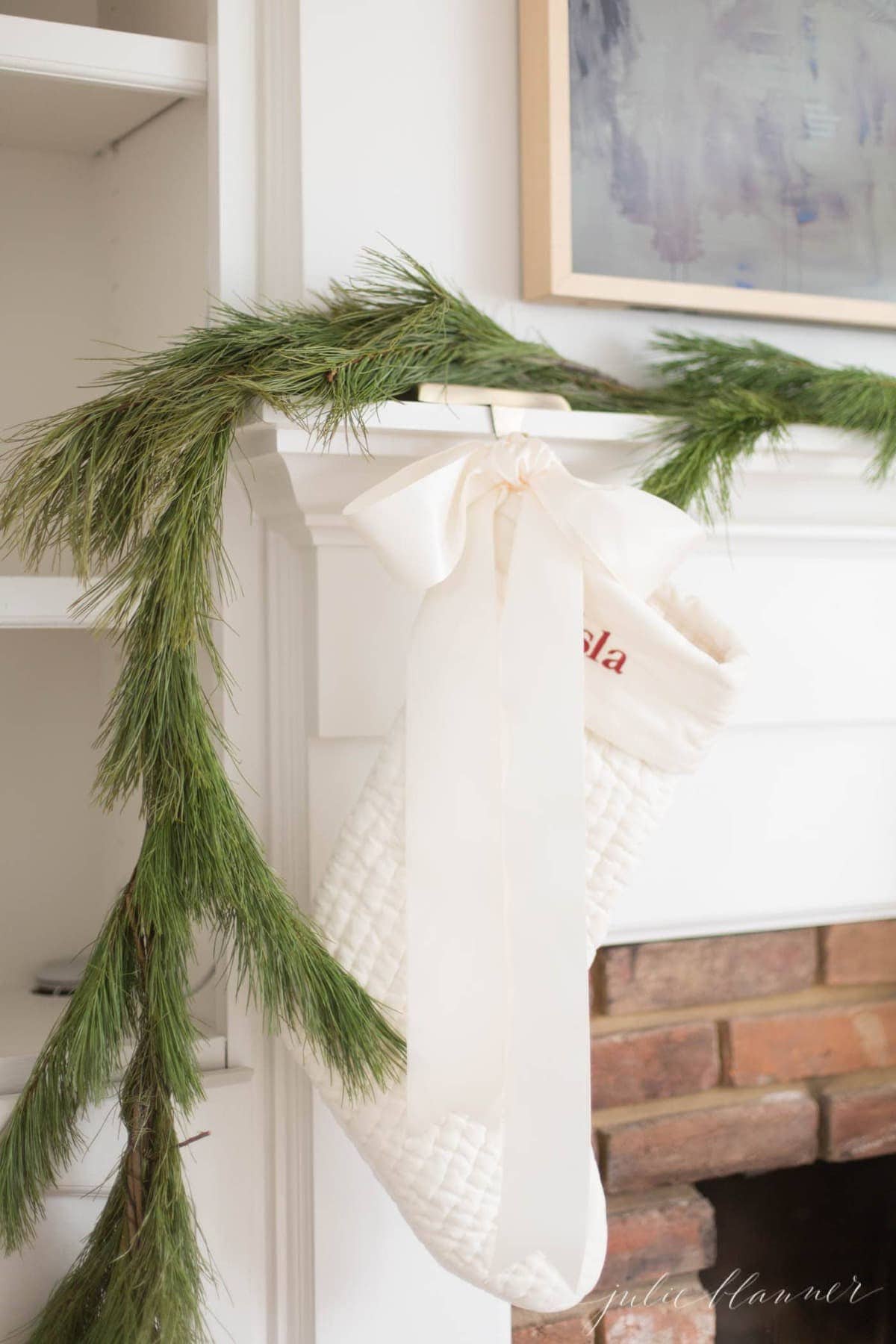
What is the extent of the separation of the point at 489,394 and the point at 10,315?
19.1 inches

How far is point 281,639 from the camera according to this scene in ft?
2.76

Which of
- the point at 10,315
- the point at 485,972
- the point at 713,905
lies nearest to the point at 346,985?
the point at 485,972

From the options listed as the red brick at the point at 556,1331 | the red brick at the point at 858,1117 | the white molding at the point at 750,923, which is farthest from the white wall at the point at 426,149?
the red brick at the point at 556,1331

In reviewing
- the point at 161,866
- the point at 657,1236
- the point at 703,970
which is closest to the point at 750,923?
the point at 703,970

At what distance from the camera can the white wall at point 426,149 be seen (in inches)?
32.6

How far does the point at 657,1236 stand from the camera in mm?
987

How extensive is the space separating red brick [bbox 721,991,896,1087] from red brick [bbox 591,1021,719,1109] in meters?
0.02

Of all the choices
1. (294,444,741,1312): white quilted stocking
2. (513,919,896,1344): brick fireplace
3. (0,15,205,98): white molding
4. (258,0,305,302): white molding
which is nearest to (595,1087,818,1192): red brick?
(513,919,896,1344): brick fireplace

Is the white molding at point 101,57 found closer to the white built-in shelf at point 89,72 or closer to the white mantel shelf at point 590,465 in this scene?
the white built-in shelf at point 89,72

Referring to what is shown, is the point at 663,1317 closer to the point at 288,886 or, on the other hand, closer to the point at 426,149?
the point at 288,886

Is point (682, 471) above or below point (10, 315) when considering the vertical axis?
below

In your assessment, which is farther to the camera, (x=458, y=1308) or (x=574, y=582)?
(x=458, y=1308)

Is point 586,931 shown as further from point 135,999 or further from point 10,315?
point 10,315

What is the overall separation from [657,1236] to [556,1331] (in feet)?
0.36
